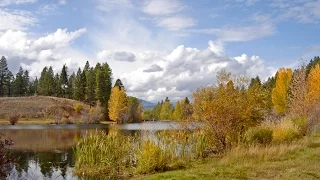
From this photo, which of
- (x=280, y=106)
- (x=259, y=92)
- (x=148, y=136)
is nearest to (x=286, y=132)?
(x=259, y=92)

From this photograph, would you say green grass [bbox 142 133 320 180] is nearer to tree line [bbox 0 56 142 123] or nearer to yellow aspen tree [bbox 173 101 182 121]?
yellow aspen tree [bbox 173 101 182 121]

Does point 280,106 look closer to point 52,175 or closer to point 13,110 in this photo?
point 52,175

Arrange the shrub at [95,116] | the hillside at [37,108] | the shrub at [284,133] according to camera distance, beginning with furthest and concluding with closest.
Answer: the hillside at [37,108], the shrub at [95,116], the shrub at [284,133]

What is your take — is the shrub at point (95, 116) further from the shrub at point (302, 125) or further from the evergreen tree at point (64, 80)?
the shrub at point (302, 125)

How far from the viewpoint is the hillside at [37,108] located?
76.7 meters

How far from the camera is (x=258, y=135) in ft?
62.2

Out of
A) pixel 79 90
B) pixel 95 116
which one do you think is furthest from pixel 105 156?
pixel 79 90

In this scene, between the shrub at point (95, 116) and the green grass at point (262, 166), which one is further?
the shrub at point (95, 116)

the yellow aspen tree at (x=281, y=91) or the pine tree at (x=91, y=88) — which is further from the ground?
the pine tree at (x=91, y=88)

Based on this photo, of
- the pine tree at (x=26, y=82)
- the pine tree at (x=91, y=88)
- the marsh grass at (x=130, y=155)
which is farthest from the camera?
the pine tree at (x=26, y=82)

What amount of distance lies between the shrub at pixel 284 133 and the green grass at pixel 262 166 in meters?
2.72

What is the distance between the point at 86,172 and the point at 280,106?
48942mm

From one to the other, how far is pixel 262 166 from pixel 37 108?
76.3 m

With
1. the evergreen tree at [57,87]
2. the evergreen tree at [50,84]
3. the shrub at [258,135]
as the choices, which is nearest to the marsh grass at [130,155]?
the shrub at [258,135]
